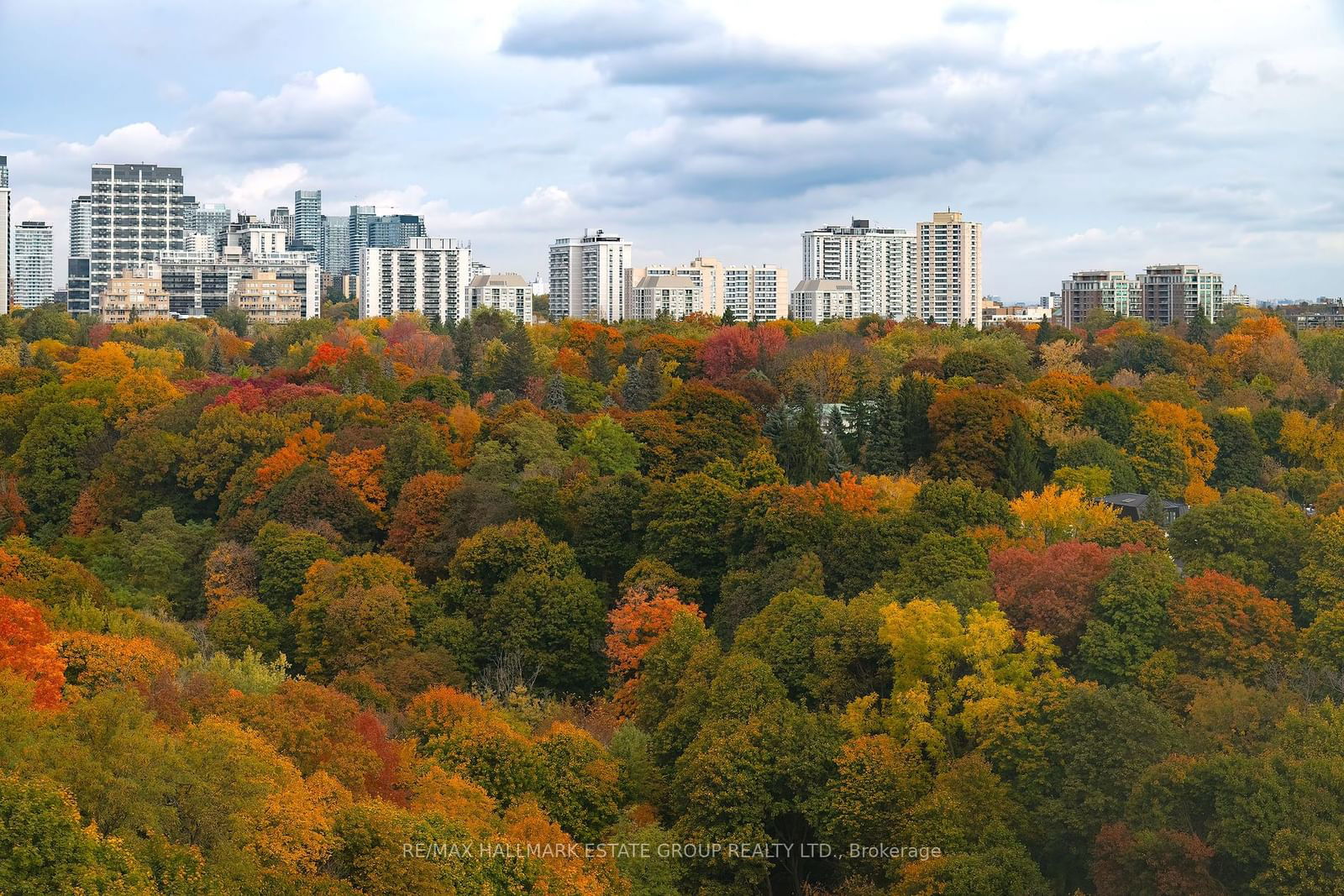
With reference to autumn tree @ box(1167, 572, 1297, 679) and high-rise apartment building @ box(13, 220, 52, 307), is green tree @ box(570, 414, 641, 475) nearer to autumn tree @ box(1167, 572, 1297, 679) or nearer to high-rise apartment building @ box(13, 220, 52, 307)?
autumn tree @ box(1167, 572, 1297, 679)

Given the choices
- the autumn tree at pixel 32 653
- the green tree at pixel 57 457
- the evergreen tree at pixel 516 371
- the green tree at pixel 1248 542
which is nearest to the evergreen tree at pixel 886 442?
the green tree at pixel 1248 542

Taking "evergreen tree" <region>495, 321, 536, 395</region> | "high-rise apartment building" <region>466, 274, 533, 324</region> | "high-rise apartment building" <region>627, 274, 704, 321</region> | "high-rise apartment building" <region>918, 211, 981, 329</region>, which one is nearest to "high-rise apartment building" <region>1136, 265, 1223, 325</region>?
"high-rise apartment building" <region>918, 211, 981, 329</region>

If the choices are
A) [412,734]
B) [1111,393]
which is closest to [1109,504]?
[1111,393]

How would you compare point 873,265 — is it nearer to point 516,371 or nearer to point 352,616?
point 516,371

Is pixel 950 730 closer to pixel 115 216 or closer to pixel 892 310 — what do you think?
pixel 892 310

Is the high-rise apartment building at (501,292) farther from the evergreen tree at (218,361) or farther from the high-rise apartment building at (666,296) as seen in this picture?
the evergreen tree at (218,361)

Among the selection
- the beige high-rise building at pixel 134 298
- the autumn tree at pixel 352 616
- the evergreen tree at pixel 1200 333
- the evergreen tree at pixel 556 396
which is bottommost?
the autumn tree at pixel 352 616
